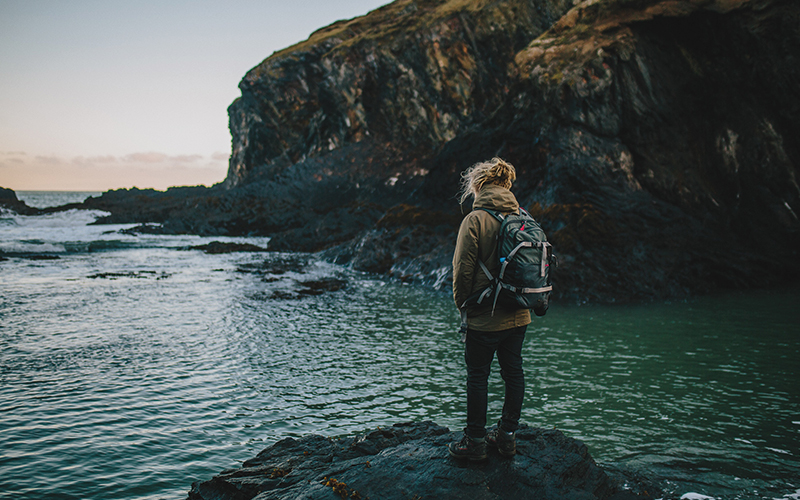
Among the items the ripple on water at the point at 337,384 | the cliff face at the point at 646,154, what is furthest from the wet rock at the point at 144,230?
the ripple on water at the point at 337,384

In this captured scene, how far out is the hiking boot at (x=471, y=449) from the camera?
13.5ft

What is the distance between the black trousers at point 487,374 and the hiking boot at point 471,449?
0.05 metres

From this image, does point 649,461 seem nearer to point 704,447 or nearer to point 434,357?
point 704,447

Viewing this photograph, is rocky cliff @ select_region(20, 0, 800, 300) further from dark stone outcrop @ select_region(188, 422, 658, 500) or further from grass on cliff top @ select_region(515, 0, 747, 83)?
dark stone outcrop @ select_region(188, 422, 658, 500)

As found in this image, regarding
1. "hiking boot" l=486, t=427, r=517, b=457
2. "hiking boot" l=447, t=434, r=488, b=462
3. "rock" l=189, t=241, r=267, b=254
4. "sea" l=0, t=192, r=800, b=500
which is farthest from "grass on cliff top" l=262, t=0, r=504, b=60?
"hiking boot" l=447, t=434, r=488, b=462

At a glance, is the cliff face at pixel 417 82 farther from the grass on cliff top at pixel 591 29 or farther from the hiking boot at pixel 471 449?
the hiking boot at pixel 471 449

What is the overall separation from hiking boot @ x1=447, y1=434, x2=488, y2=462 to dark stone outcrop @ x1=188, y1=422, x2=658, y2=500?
8 centimetres

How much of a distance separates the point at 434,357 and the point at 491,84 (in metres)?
43.2

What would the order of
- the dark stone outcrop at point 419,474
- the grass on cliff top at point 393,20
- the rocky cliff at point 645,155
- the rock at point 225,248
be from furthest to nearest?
the grass on cliff top at point 393,20 < the rock at point 225,248 < the rocky cliff at point 645,155 < the dark stone outcrop at point 419,474

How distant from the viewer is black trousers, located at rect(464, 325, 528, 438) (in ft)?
13.6

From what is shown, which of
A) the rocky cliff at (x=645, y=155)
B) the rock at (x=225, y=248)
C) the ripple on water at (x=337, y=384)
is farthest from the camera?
the rock at (x=225, y=248)

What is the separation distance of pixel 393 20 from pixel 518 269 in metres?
70.2

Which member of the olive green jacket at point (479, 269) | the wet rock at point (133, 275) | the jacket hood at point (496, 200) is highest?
the jacket hood at point (496, 200)

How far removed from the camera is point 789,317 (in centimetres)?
1305
